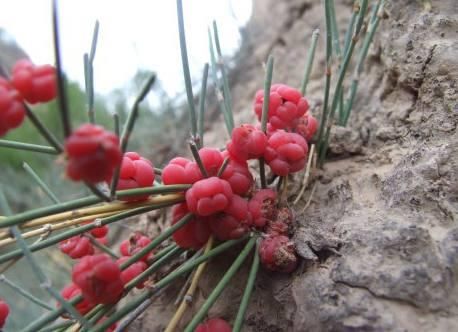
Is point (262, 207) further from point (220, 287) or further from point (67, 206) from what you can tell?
point (67, 206)

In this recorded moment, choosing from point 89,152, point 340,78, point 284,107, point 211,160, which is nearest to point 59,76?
point 89,152

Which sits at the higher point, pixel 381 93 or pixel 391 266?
pixel 381 93

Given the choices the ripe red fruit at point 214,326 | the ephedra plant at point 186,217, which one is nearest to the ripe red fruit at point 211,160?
the ephedra plant at point 186,217

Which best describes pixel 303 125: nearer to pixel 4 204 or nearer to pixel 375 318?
pixel 375 318

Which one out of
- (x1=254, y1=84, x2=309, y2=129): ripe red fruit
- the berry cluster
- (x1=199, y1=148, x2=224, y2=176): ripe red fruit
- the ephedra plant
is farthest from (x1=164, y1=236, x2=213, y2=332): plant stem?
the berry cluster

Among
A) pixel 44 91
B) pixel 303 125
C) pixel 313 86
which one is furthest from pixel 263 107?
pixel 313 86
